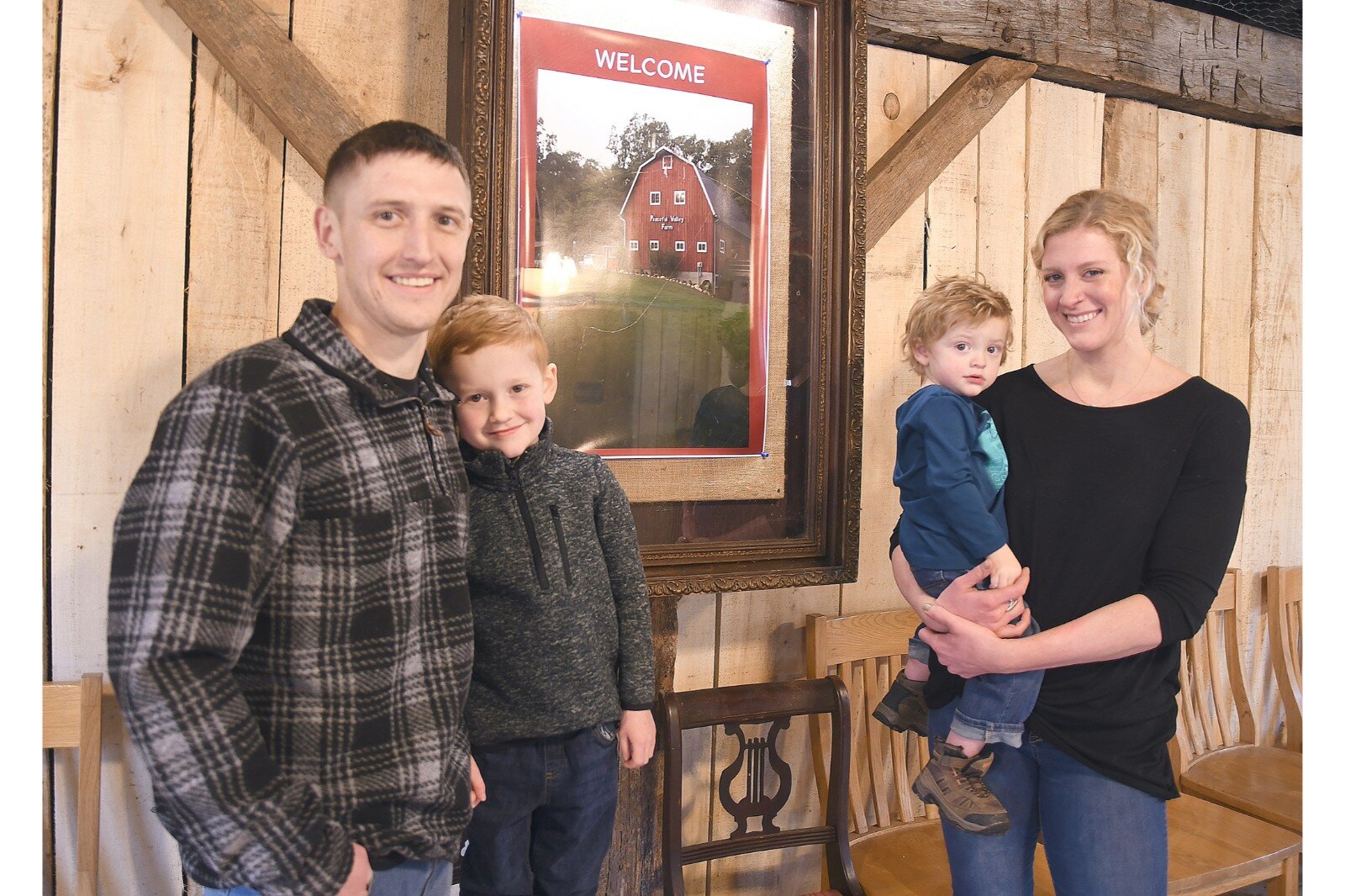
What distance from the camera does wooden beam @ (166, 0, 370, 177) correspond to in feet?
4.38

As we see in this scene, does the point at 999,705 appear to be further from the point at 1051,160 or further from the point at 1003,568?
the point at 1051,160

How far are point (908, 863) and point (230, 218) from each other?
163 centimetres

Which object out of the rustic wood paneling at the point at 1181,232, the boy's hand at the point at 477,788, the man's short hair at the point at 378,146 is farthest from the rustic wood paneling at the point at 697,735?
the rustic wood paneling at the point at 1181,232

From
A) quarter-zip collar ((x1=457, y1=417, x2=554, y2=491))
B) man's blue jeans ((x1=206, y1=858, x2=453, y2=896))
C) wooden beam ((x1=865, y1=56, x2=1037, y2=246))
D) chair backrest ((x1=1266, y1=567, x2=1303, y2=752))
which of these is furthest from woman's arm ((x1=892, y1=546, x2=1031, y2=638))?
chair backrest ((x1=1266, y1=567, x2=1303, y2=752))

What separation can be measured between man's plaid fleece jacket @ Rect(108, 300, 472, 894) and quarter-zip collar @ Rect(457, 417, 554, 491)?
122mm

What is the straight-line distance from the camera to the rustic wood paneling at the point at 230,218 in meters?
1.37

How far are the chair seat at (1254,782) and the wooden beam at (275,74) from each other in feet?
7.35

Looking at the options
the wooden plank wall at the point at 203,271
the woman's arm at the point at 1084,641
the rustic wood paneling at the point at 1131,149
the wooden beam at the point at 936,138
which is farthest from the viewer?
the rustic wood paneling at the point at 1131,149

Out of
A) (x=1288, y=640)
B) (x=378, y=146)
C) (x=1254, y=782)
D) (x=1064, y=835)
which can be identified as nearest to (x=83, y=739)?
(x=378, y=146)

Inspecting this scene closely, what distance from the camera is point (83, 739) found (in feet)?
4.20

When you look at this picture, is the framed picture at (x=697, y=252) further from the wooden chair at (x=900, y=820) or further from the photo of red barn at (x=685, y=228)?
the wooden chair at (x=900, y=820)

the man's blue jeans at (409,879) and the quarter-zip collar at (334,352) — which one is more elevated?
the quarter-zip collar at (334,352)

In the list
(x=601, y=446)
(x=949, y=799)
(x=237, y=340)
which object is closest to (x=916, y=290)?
(x=601, y=446)

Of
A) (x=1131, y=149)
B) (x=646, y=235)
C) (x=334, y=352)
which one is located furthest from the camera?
(x=1131, y=149)
